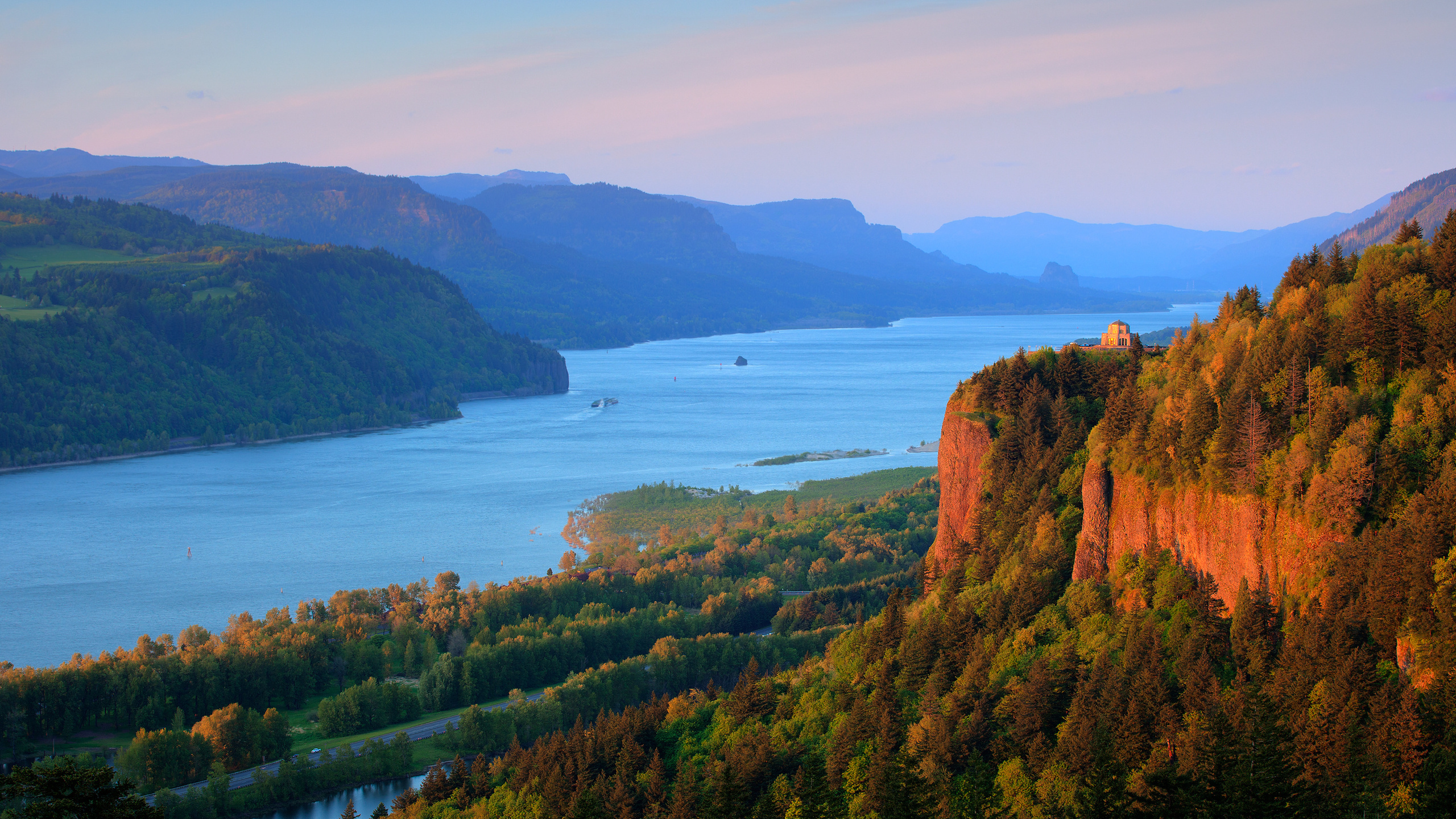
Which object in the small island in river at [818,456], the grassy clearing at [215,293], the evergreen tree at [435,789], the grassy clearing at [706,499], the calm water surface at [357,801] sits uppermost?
the grassy clearing at [215,293]

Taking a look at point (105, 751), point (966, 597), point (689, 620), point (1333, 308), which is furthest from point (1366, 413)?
point (105, 751)

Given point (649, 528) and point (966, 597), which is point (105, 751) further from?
point (649, 528)

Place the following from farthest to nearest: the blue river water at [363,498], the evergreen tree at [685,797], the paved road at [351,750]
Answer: the blue river water at [363,498] < the paved road at [351,750] < the evergreen tree at [685,797]

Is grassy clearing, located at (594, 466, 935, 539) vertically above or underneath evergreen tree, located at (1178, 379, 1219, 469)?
underneath

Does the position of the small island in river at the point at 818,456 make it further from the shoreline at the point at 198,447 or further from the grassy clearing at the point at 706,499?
the shoreline at the point at 198,447

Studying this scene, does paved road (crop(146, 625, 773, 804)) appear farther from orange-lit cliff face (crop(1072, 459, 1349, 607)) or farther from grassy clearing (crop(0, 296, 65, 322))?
grassy clearing (crop(0, 296, 65, 322))

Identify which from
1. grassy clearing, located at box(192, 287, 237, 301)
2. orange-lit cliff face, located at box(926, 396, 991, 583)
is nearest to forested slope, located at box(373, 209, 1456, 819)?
orange-lit cliff face, located at box(926, 396, 991, 583)

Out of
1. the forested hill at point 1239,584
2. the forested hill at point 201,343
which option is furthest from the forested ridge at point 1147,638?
the forested hill at point 201,343
